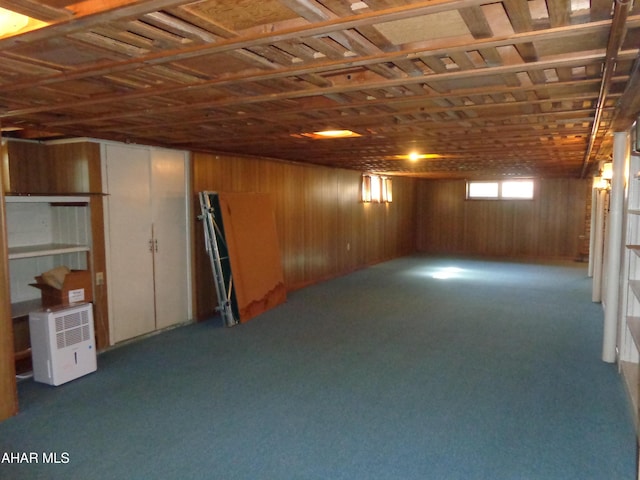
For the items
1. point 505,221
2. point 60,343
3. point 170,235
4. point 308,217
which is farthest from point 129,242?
point 505,221

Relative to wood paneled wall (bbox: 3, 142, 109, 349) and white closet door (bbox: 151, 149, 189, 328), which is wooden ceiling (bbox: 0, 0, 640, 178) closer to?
wood paneled wall (bbox: 3, 142, 109, 349)

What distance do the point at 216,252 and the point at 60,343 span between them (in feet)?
6.53

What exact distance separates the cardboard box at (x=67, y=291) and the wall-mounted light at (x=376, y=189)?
21.6 feet

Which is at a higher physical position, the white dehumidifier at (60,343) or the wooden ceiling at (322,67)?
the wooden ceiling at (322,67)

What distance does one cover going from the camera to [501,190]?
39.1 ft

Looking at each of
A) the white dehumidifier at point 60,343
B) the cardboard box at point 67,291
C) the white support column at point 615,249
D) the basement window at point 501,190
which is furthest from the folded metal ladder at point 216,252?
the basement window at point 501,190

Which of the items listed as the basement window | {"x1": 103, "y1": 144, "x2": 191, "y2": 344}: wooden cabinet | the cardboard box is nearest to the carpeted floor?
{"x1": 103, "y1": 144, "x2": 191, "y2": 344}: wooden cabinet

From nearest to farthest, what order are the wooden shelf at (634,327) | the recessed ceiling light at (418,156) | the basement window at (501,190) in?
the wooden shelf at (634,327), the recessed ceiling light at (418,156), the basement window at (501,190)

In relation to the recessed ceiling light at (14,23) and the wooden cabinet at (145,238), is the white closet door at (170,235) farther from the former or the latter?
the recessed ceiling light at (14,23)

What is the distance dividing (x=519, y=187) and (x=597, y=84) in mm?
9932

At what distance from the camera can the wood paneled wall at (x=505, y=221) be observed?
11133 millimetres

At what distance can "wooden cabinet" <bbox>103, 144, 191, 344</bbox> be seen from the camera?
14.8 feet

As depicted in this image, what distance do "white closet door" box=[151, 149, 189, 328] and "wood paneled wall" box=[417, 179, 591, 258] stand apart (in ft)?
29.4

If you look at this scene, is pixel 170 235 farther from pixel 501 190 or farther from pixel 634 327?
pixel 501 190
